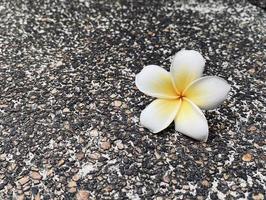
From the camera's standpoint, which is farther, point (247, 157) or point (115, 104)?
point (115, 104)

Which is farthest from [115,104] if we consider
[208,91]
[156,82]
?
[208,91]

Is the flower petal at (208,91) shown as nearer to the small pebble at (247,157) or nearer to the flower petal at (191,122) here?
the flower petal at (191,122)

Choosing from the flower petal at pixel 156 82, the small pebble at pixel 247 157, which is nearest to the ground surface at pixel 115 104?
the small pebble at pixel 247 157

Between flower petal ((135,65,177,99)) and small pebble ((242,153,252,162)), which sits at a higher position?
flower petal ((135,65,177,99))

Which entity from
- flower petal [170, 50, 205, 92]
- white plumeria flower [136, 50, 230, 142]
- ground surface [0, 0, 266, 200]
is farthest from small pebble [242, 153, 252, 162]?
flower petal [170, 50, 205, 92]

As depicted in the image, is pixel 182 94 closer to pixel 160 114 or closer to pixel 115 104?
pixel 160 114

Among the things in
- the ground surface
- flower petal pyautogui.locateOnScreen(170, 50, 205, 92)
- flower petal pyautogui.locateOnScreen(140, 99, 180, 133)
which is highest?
flower petal pyautogui.locateOnScreen(170, 50, 205, 92)

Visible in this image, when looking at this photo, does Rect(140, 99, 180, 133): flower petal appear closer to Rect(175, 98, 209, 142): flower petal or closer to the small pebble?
Rect(175, 98, 209, 142): flower petal
